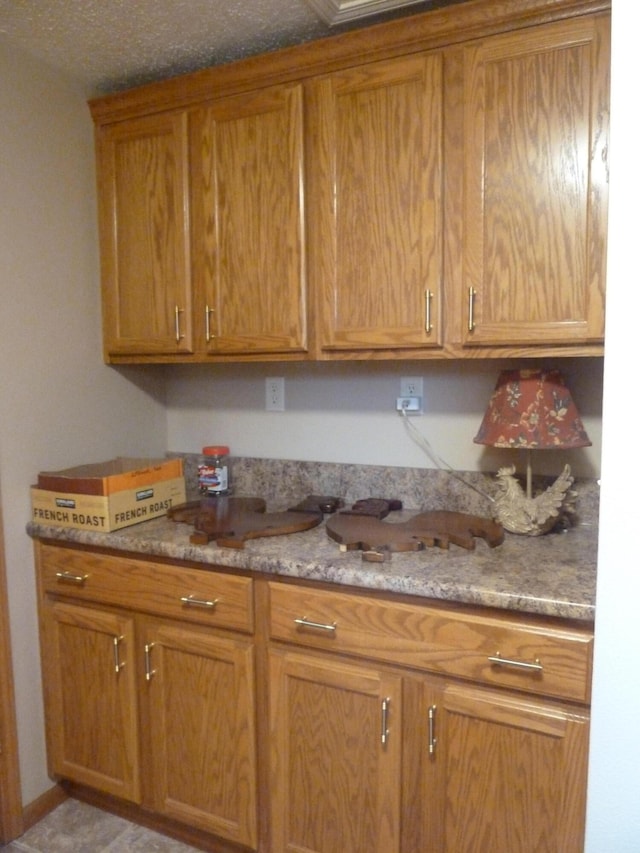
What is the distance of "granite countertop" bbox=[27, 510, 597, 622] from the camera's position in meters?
1.17

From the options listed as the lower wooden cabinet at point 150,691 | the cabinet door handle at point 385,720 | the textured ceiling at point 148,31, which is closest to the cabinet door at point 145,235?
the textured ceiling at point 148,31

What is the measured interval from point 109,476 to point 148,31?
1.25 meters

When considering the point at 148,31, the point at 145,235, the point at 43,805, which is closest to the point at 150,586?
the point at 43,805

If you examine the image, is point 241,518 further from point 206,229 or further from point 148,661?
point 206,229

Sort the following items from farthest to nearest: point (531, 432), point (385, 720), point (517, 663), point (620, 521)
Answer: point (531, 432)
point (385, 720)
point (517, 663)
point (620, 521)

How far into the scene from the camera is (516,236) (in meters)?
1.39

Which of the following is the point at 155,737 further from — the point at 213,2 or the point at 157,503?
the point at 213,2

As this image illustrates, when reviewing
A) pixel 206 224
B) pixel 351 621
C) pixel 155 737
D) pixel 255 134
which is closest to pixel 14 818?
pixel 155 737

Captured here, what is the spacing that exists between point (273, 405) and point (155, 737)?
108 cm

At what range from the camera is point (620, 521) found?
2.74 feet

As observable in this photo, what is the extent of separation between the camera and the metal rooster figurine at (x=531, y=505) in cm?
150

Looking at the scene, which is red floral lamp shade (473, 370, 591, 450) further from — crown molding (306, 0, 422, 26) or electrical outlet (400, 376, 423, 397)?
crown molding (306, 0, 422, 26)

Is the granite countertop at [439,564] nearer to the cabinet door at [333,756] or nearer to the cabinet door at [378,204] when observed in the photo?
the cabinet door at [333,756]

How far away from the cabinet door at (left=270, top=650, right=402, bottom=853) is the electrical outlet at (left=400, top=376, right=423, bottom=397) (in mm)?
853
